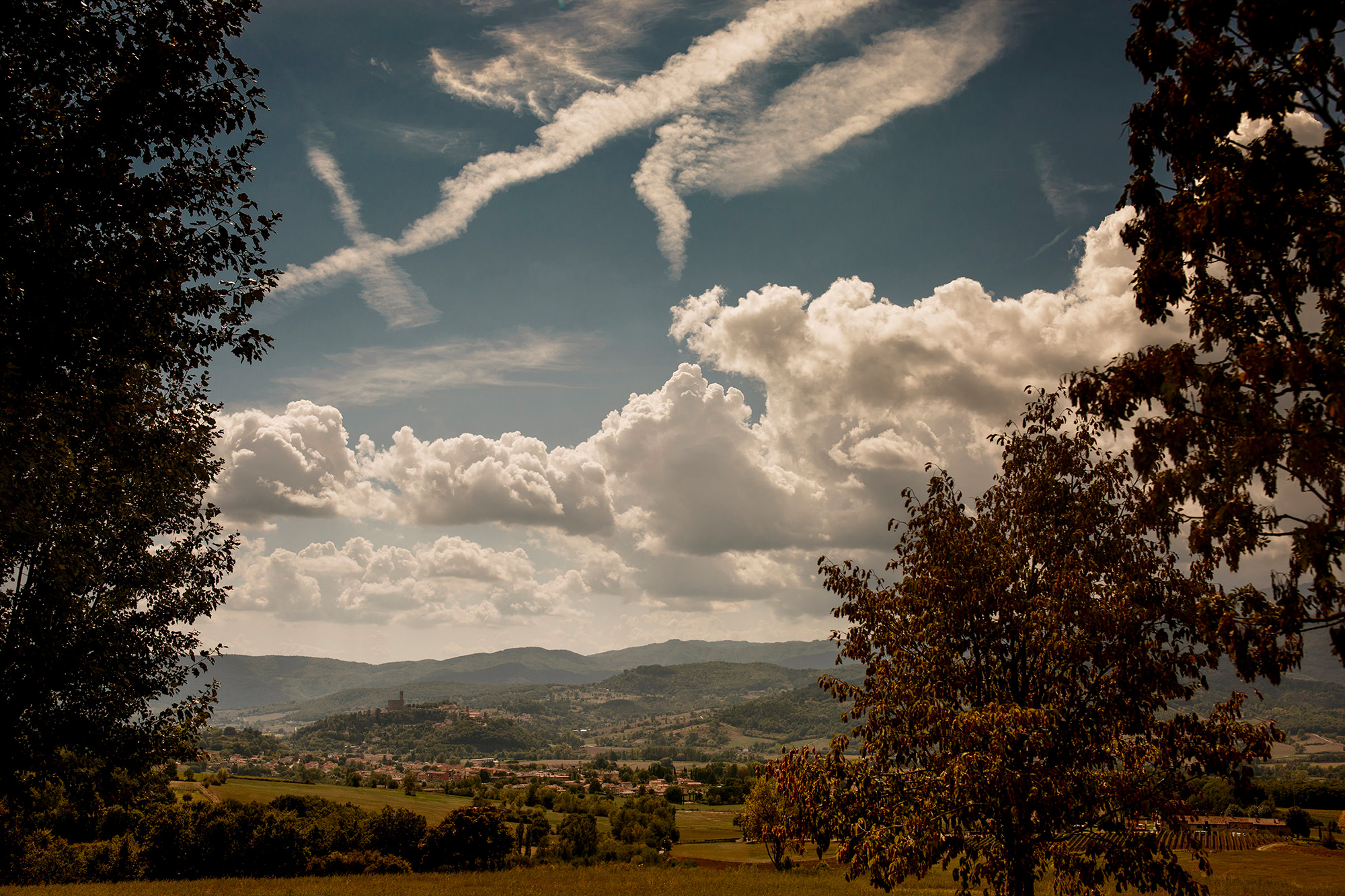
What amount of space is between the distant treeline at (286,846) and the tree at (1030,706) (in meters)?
53.6

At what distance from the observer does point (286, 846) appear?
56.7 meters

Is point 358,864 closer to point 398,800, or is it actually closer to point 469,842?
point 469,842

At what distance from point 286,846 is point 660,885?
3243 cm

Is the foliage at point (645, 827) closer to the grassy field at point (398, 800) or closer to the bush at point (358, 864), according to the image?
the grassy field at point (398, 800)

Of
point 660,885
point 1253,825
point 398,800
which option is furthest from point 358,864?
point 1253,825

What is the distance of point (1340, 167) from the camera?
357 inches

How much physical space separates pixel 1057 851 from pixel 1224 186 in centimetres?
1046

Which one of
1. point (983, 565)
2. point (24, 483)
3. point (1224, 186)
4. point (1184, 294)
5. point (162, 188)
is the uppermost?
point (162, 188)

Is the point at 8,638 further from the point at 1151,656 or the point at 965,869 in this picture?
the point at 1151,656

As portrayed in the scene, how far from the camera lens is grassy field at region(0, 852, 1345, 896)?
3840 cm

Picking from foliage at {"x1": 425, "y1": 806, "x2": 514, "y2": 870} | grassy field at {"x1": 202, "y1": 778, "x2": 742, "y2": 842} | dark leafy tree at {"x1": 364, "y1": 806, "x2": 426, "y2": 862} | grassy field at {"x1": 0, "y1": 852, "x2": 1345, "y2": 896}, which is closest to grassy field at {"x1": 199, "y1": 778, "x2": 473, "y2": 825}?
grassy field at {"x1": 202, "y1": 778, "x2": 742, "y2": 842}

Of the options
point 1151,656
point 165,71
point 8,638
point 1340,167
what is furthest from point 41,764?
point 1340,167

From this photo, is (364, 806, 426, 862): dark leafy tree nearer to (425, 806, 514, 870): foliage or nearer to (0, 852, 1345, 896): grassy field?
(425, 806, 514, 870): foliage

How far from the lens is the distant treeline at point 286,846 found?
160ft
